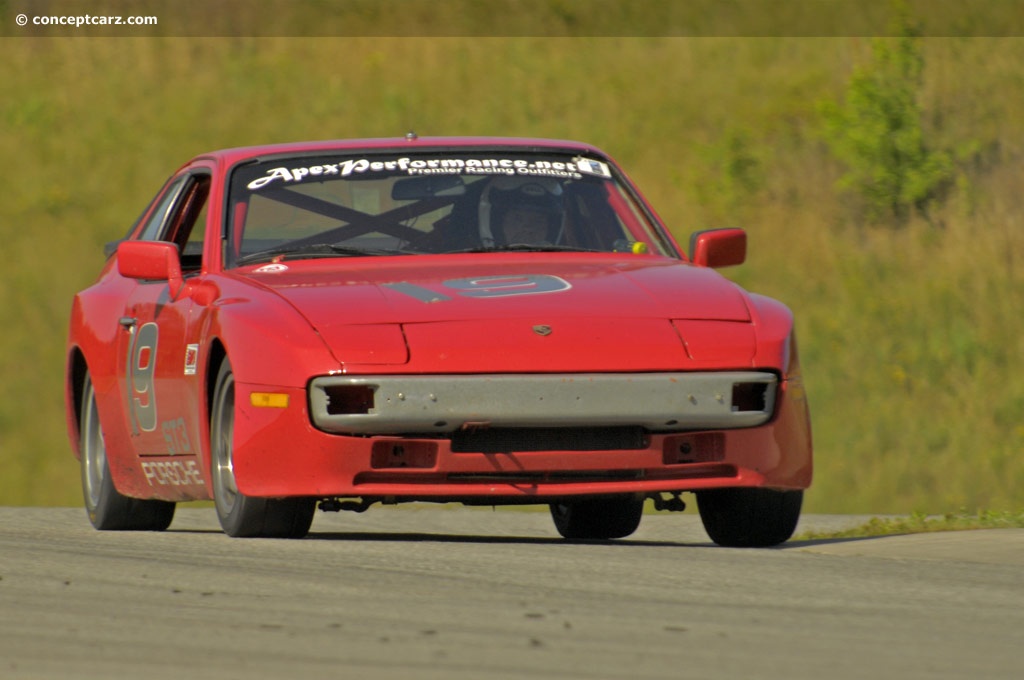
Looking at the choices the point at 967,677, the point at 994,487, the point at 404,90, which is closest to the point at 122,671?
the point at 967,677

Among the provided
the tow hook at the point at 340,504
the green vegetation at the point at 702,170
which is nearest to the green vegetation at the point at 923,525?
the tow hook at the point at 340,504

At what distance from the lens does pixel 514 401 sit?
23.3 ft

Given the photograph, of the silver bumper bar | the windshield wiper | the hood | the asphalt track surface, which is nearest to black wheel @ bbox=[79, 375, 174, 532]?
the windshield wiper

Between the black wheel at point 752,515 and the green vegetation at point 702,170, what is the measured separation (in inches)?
323

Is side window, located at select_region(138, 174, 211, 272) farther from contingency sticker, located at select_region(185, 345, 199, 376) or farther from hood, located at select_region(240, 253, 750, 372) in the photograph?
hood, located at select_region(240, 253, 750, 372)

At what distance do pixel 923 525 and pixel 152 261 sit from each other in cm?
380

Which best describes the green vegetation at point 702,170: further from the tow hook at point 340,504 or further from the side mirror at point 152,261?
the tow hook at point 340,504

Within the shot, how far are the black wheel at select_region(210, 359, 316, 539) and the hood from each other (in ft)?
1.41

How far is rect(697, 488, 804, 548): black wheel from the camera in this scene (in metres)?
7.84

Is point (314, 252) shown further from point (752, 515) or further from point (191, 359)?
point (752, 515)

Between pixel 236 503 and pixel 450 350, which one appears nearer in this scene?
pixel 450 350

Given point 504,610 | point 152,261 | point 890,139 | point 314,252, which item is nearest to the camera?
point 504,610

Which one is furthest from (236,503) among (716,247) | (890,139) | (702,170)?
(702,170)

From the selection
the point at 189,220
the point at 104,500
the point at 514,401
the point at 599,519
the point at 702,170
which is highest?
the point at 189,220
